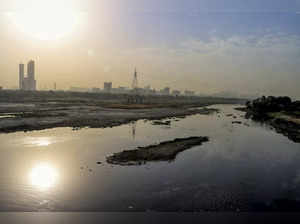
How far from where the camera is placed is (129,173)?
53.3 feet

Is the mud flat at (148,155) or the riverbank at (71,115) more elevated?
the riverbank at (71,115)

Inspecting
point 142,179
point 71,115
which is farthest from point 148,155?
point 71,115

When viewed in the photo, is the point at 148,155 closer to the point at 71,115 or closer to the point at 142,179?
the point at 142,179

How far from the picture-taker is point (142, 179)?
599 inches

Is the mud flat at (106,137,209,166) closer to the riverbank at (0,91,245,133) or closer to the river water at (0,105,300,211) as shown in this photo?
the river water at (0,105,300,211)

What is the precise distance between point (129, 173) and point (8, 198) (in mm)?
6726

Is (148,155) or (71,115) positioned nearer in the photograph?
(148,155)

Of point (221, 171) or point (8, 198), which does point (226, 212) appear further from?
point (8, 198)

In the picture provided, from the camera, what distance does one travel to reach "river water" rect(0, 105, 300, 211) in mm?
11836

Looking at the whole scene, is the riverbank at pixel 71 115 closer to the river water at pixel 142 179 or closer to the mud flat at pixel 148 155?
the river water at pixel 142 179

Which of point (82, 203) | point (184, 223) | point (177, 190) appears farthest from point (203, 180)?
point (82, 203)

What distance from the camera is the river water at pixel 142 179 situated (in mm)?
11836

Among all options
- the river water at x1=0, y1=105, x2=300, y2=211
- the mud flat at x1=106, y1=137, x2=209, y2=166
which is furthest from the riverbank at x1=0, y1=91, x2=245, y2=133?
the mud flat at x1=106, y1=137, x2=209, y2=166

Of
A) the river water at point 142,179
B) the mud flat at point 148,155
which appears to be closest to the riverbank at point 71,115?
the river water at point 142,179
